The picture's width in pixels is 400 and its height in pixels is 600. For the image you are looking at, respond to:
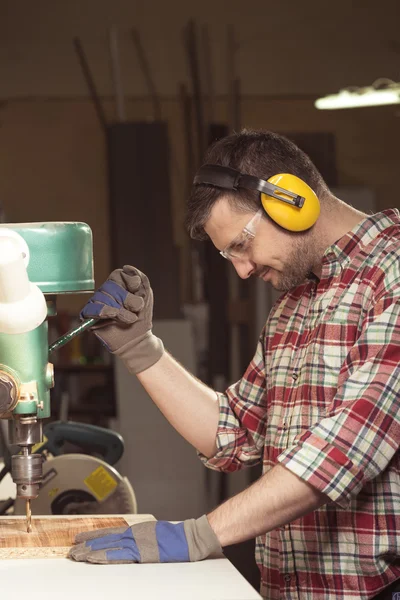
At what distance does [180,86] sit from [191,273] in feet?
4.18

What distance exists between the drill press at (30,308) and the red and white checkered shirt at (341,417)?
46 cm

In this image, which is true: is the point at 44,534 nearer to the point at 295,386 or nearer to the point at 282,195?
the point at 295,386

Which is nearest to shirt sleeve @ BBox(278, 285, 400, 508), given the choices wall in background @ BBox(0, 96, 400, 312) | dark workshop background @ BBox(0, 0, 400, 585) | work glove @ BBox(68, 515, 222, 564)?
work glove @ BBox(68, 515, 222, 564)

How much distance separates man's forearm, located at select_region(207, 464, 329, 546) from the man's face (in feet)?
1.65

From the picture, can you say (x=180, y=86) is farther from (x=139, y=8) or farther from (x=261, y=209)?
(x=261, y=209)

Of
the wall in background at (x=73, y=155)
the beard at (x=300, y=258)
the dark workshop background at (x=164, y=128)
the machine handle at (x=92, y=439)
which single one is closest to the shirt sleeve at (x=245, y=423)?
the beard at (x=300, y=258)

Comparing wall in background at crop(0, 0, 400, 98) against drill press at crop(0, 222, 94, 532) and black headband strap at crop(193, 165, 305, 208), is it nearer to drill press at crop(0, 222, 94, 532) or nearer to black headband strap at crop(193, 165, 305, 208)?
black headband strap at crop(193, 165, 305, 208)

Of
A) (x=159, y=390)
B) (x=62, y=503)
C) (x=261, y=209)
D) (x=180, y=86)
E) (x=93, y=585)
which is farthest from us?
(x=180, y=86)

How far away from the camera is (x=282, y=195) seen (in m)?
1.73

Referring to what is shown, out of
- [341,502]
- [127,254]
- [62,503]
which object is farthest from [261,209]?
[127,254]

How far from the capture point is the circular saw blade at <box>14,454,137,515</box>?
7.63ft

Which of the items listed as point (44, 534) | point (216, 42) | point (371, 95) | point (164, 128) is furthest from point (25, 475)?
point (371, 95)

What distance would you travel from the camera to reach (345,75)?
588cm

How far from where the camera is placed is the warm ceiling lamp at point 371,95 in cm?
583
